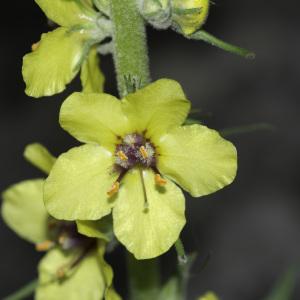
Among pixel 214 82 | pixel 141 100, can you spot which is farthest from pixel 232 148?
pixel 214 82

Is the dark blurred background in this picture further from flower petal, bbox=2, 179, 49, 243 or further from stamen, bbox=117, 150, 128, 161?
stamen, bbox=117, 150, 128, 161

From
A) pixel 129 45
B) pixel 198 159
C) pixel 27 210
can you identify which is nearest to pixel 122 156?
pixel 198 159

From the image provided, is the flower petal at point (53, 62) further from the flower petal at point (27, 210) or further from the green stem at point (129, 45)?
the flower petal at point (27, 210)

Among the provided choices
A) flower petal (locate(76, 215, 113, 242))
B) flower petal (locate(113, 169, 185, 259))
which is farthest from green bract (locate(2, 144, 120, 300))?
flower petal (locate(113, 169, 185, 259))

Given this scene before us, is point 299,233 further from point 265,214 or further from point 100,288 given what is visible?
point 100,288

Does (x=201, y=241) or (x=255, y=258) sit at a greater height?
(x=201, y=241)

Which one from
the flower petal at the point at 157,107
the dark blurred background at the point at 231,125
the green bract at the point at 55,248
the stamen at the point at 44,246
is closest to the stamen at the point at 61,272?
the green bract at the point at 55,248

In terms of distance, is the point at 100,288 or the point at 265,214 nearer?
the point at 100,288
